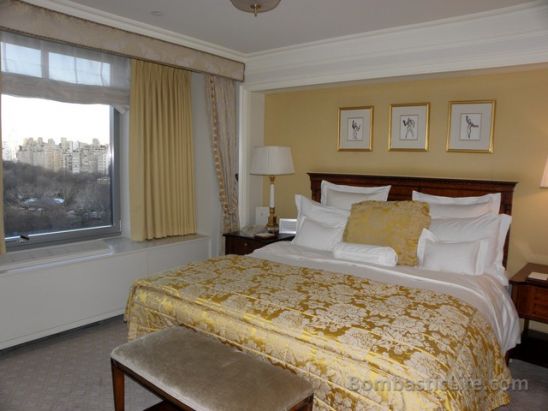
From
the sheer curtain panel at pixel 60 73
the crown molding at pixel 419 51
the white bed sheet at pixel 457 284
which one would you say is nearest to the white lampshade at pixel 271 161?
the crown molding at pixel 419 51

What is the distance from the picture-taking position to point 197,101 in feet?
14.3

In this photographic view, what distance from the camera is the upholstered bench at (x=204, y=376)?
1.68 meters

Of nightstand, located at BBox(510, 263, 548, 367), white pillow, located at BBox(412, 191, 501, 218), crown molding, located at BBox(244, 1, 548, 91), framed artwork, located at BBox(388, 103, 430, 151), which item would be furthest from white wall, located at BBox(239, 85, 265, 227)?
nightstand, located at BBox(510, 263, 548, 367)

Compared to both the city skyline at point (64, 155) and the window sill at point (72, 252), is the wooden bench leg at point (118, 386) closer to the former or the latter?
the window sill at point (72, 252)

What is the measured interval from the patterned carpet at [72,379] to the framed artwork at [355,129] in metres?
2.14

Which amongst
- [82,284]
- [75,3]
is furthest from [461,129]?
[82,284]

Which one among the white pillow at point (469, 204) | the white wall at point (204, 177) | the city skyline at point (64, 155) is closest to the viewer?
the white pillow at point (469, 204)

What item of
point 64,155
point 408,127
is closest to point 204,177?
point 64,155

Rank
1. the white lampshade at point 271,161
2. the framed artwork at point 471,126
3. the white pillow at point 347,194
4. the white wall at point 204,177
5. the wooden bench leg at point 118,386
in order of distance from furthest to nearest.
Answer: the white wall at point 204,177, the white lampshade at point 271,161, the white pillow at point 347,194, the framed artwork at point 471,126, the wooden bench leg at point 118,386

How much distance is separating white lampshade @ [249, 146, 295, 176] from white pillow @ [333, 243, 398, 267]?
116cm

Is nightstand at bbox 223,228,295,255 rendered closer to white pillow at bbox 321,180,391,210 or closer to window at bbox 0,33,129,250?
white pillow at bbox 321,180,391,210

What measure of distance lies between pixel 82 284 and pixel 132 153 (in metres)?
1.22

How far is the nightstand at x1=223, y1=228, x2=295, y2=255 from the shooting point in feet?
12.9

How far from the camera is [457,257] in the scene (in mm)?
2758
